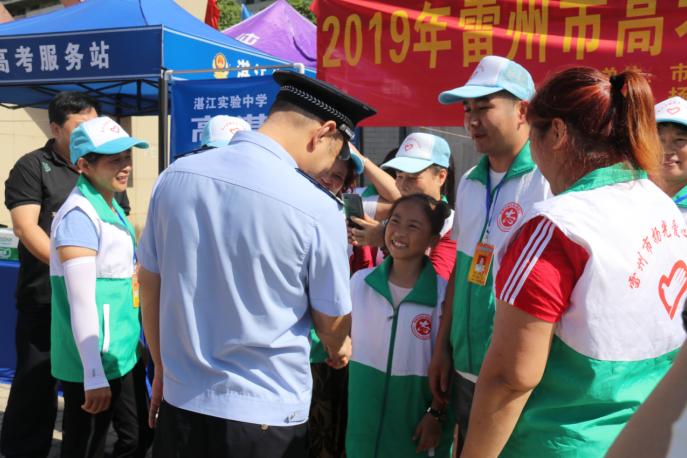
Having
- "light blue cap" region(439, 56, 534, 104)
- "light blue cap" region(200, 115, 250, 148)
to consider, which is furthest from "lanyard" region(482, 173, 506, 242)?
"light blue cap" region(200, 115, 250, 148)

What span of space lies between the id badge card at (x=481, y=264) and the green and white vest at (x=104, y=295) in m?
1.39

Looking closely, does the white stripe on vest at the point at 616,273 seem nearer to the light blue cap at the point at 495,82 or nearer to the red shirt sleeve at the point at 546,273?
the red shirt sleeve at the point at 546,273

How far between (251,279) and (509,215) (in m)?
0.98

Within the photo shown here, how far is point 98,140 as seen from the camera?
2713 millimetres

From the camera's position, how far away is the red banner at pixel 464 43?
3586 millimetres

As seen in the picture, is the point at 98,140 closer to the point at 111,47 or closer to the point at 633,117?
the point at 633,117

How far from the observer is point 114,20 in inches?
207

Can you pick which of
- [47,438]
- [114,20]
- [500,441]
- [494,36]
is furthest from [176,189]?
[114,20]

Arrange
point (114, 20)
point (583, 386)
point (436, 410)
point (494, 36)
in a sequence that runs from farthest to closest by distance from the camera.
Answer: point (114, 20)
point (494, 36)
point (436, 410)
point (583, 386)

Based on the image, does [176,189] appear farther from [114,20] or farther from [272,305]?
[114,20]

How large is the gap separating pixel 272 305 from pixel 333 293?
157mm

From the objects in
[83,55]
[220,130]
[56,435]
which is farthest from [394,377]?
[83,55]

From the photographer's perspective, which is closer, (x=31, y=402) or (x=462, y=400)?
(x=462, y=400)

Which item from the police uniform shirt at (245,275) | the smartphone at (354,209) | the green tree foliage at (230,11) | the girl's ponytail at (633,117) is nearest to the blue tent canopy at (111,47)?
the smartphone at (354,209)
